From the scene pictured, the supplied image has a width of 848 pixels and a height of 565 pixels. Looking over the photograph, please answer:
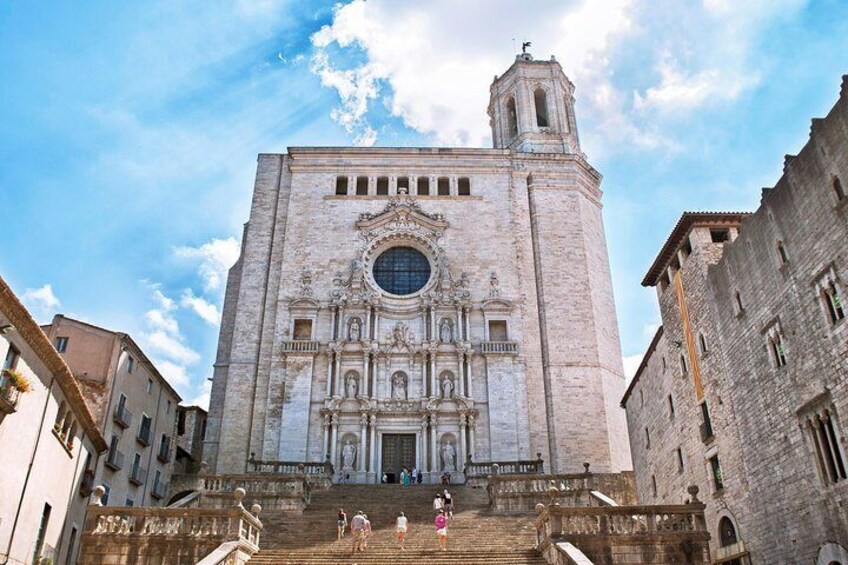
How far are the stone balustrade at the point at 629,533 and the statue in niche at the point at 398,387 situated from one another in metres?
15.2

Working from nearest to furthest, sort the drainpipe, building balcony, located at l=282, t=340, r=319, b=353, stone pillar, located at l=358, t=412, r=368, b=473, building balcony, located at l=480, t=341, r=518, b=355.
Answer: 1. the drainpipe
2. stone pillar, located at l=358, t=412, r=368, b=473
3. building balcony, located at l=282, t=340, r=319, b=353
4. building balcony, located at l=480, t=341, r=518, b=355

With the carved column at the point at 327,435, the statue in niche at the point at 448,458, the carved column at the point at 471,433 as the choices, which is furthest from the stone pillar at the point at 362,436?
the carved column at the point at 471,433

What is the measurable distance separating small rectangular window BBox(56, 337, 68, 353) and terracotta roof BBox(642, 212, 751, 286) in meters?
20.7

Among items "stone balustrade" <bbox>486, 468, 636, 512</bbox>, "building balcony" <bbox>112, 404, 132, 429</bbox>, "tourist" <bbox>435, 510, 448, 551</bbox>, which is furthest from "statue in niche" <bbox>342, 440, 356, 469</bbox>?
"tourist" <bbox>435, 510, 448, 551</bbox>

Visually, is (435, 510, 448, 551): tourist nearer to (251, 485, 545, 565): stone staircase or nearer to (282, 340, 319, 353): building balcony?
(251, 485, 545, 565): stone staircase

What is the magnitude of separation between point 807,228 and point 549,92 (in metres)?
24.1

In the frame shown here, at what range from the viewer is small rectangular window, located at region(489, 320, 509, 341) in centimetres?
3125

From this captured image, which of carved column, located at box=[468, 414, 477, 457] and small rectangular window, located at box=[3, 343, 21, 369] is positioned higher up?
carved column, located at box=[468, 414, 477, 457]

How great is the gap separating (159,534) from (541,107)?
31.1 m

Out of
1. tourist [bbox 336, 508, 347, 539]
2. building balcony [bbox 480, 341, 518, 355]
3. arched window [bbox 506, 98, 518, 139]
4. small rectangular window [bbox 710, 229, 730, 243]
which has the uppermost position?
arched window [bbox 506, 98, 518, 139]

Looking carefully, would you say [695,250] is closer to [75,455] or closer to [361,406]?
[361,406]

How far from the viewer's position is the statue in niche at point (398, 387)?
29500 mm

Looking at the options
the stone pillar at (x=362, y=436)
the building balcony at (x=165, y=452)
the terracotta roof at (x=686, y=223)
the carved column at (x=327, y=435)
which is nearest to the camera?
the terracotta roof at (x=686, y=223)

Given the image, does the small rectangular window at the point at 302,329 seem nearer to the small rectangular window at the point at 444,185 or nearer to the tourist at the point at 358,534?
the small rectangular window at the point at 444,185
